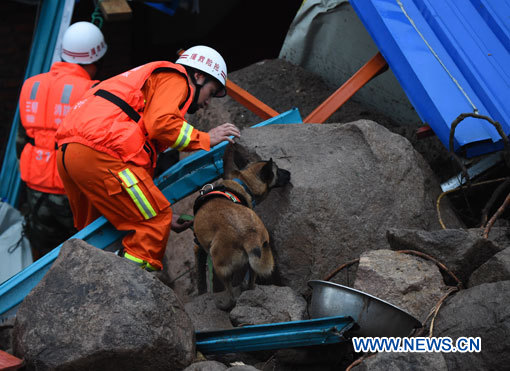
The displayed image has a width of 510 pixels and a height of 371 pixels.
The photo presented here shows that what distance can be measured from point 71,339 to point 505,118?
12.3 ft

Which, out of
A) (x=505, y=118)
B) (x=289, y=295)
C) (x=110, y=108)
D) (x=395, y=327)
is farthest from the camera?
(x=505, y=118)

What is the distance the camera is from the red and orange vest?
451cm

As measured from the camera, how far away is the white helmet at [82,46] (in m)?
6.37

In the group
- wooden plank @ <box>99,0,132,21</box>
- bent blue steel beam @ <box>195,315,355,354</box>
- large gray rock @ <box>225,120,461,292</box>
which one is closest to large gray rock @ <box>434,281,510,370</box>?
bent blue steel beam @ <box>195,315,355,354</box>

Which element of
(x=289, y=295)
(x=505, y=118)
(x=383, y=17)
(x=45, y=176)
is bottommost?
(x=45, y=176)

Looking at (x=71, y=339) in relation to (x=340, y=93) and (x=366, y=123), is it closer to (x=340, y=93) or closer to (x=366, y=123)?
(x=366, y=123)

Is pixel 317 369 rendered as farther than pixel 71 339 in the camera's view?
Yes

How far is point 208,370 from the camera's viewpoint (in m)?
3.43

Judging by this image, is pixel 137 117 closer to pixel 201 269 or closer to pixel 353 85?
pixel 201 269

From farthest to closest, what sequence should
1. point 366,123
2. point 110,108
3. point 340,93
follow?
point 340,93, point 366,123, point 110,108

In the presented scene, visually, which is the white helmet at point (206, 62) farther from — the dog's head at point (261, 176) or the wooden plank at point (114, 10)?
the wooden plank at point (114, 10)

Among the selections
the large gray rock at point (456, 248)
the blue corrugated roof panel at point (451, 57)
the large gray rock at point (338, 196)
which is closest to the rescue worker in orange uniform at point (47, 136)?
the large gray rock at point (338, 196)

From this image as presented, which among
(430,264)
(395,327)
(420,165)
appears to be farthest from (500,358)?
Answer: (420,165)

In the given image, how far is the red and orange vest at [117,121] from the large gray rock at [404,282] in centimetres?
195
